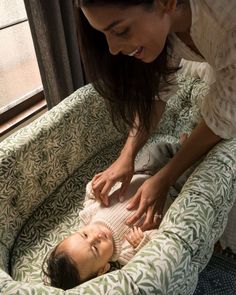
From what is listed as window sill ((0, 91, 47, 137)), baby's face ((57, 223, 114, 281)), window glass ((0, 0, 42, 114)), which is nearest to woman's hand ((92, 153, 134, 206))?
baby's face ((57, 223, 114, 281))

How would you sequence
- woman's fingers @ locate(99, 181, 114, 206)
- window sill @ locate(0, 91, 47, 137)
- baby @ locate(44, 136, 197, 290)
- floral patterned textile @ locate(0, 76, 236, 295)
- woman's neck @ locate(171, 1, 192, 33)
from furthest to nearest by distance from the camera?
window sill @ locate(0, 91, 47, 137), woman's fingers @ locate(99, 181, 114, 206), baby @ locate(44, 136, 197, 290), woman's neck @ locate(171, 1, 192, 33), floral patterned textile @ locate(0, 76, 236, 295)

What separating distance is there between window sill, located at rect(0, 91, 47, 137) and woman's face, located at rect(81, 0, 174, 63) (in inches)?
38.5

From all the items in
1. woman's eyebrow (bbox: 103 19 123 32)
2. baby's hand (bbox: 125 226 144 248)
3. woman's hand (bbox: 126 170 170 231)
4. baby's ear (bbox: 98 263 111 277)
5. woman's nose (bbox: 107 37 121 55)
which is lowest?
baby's ear (bbox: 98 263 111 277)

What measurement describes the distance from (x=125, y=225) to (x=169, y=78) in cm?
49

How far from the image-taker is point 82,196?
1.44 m

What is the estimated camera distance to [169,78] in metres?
1.24

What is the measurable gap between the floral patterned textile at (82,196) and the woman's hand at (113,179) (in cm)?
17

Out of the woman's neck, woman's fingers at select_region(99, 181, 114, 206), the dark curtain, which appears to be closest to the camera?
the woman's neck

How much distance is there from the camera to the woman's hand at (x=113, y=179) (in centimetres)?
124

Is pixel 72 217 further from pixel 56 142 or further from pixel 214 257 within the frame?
pixel 214 257

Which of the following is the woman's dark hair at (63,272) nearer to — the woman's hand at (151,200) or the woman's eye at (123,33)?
the woman's hand at (151,200)

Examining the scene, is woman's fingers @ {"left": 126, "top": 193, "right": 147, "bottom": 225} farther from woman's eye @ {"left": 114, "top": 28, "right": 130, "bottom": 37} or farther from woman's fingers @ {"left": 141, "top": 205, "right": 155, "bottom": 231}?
woman's eye @ {"left": 114, "top": 28, "right": 130, "bottom": 37}

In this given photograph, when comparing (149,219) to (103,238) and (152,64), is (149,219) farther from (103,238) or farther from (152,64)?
(152,64)

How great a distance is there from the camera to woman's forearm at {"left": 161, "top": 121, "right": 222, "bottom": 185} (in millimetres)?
1088
